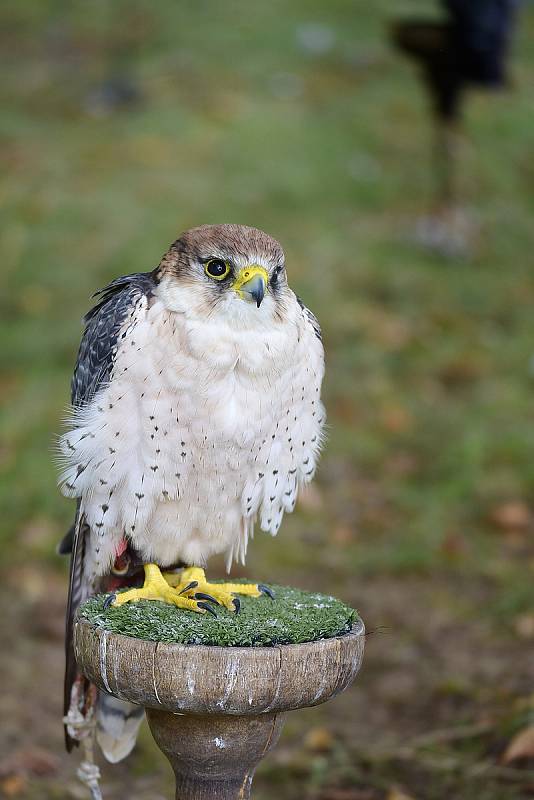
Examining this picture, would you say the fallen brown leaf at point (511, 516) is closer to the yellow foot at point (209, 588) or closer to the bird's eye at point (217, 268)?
the yellow foot at point (209, 588)

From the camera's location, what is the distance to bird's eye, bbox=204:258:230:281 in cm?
270

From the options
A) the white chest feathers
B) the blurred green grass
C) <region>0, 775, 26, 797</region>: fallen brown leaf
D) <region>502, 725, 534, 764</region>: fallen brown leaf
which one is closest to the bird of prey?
the white chest feathers

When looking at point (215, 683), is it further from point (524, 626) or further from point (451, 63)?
point (451, 63)

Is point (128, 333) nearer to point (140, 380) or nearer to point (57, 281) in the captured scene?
point (140, 380)

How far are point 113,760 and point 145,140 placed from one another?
25.2ft

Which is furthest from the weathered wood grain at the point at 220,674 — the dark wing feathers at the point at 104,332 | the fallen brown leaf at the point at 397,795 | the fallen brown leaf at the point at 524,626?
the fallen brown leaf at the point at 524,626

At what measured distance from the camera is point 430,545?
5453 mm

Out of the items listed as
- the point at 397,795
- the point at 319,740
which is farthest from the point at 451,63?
the point at 397,795

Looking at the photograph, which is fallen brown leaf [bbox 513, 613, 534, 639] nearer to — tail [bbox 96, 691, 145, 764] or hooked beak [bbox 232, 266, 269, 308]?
tail [bbox 96, 691, 145, 764]

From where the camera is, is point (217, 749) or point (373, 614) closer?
point (217, 749)

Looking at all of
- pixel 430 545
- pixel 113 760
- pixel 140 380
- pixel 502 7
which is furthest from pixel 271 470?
pixel 502 7

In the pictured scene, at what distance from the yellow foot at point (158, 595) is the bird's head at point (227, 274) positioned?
0.81 metres

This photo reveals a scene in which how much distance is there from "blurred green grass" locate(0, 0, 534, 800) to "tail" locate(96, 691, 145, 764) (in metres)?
0.90

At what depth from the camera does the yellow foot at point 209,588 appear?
279cm
